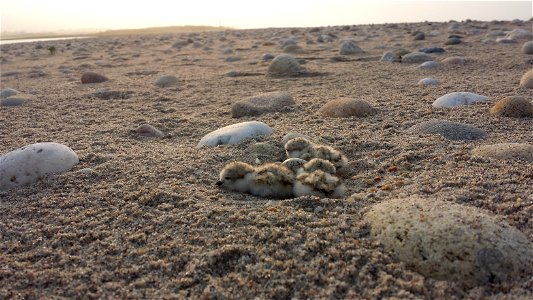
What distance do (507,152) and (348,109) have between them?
141 cm

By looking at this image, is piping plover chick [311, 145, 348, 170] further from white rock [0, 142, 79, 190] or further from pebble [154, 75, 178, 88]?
pebble [154, 75, 178, 88]

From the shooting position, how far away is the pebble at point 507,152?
233 centimetres

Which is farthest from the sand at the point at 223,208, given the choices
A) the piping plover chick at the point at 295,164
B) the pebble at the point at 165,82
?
the pebble at the point at 165,82

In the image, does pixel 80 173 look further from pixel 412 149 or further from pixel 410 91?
pixel 410 91

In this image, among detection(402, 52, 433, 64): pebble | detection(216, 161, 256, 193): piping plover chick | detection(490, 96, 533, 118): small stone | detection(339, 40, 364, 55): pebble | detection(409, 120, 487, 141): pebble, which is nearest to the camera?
detection(216, 161, 256, 193): piping plover chick

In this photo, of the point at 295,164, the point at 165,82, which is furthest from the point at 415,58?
the point at 295,164

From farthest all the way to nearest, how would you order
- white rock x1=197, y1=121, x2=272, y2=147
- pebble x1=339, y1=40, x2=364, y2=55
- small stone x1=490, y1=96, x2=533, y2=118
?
pebble x1=339, y1=40, x2=364, y2=55 < small stone x1=490, y1=96, x2=533, y2=118 < white rock x1=197, y1=121, x2=272, y2=147

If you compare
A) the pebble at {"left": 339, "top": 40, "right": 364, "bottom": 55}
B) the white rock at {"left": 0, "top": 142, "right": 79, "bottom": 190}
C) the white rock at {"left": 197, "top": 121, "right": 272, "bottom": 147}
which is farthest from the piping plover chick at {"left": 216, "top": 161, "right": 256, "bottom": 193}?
the pebble at {"left": 339, "top": 40, "right": 364, "bottom": 55}

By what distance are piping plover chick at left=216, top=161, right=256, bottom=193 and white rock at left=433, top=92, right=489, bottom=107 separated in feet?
7.20

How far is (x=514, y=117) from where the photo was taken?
3.23 meters

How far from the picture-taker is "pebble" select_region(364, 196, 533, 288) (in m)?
1.48

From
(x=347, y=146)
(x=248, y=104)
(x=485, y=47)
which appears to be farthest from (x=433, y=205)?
(x=485, y=47)

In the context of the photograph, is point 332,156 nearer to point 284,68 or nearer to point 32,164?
point 32,164

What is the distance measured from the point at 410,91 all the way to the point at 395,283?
348cm
